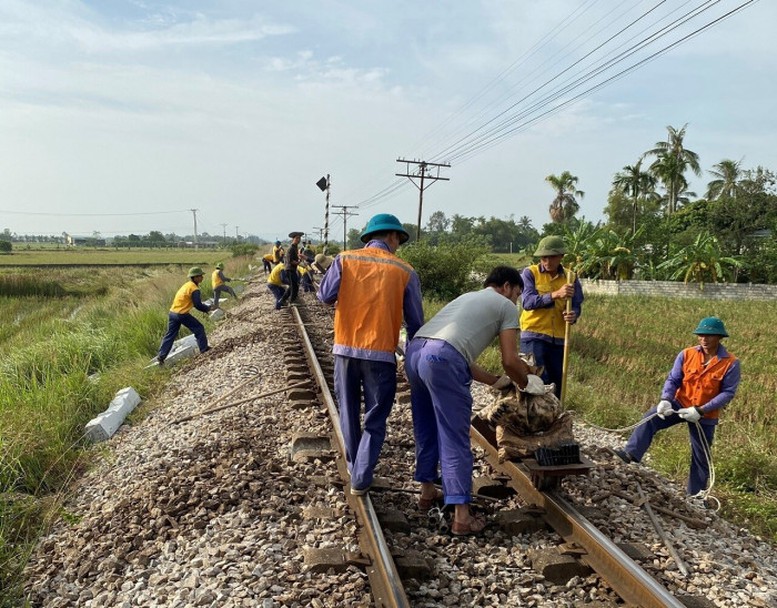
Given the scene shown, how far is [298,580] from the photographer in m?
3.01

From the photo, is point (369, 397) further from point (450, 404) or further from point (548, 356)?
point (548, 356)

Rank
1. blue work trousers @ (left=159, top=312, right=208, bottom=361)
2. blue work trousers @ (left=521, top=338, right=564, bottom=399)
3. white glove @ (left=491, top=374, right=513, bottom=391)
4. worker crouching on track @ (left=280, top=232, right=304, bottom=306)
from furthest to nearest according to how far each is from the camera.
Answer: worker crouching on track @ (left=280, top=232, right=304, bottom=306) → blue work trousers @ (left=159, top=312, right=208, bottom=361) → blue work trousers @ (left=521, top=338, right=564, bottom=399) → white glove @ (left=491, top=374, right=513, bottom=391)

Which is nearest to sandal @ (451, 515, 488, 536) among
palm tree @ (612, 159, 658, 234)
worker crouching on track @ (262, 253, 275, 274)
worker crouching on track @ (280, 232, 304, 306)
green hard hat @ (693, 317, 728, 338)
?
green hard hat @ (693, 317, 728, 338)

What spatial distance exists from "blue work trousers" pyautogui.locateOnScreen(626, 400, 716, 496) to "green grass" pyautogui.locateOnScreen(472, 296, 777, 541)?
0.15m

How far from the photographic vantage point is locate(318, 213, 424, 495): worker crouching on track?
12.5 ft

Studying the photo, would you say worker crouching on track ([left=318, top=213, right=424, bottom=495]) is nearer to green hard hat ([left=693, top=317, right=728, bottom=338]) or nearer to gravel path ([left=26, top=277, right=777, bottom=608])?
gravel path ([left=26, top=277, right=777, bottom=608])

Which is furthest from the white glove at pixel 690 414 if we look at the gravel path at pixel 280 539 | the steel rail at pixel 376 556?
the steel rail at pixel 376 556

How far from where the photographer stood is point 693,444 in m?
4.73

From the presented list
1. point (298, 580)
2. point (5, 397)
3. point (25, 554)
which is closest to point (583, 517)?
point (298, 580)

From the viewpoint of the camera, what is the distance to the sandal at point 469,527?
3562mm

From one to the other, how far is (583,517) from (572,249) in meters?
26.0

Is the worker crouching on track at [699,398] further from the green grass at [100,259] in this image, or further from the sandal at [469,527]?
the green grass at [100,259]

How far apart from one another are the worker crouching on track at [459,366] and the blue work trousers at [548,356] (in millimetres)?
1684

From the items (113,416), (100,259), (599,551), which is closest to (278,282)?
(113,416)
